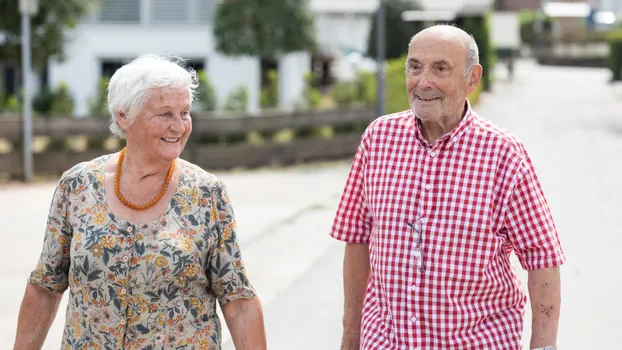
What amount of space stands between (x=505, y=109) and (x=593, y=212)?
1922cm

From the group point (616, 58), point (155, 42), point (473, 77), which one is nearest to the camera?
point (473, 77)

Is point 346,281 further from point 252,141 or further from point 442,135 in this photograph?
point 252,141

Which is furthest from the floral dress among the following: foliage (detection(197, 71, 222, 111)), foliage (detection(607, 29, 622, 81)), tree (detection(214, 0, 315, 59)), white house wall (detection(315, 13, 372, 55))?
foliage (detection(607, 29, 622, 81))

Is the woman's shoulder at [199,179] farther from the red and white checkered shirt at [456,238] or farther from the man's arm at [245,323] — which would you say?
the red and white checkered shirt at [456,238]

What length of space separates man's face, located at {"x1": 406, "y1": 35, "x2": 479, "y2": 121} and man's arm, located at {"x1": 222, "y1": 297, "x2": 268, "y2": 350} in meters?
0.78

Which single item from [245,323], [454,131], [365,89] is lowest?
[365,89]

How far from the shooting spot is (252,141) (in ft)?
64.1

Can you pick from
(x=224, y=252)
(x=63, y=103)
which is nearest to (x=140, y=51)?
(x=63, y=103)

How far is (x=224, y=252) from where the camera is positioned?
3502 mm

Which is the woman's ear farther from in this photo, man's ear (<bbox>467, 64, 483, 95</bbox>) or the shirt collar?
man's ear (<bbox>467, 64, 483, 95</bbox>)

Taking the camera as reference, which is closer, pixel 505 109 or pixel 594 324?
pixel 594 324

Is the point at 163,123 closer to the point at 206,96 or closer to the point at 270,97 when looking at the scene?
the point at 206,96

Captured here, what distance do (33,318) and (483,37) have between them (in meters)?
36.3

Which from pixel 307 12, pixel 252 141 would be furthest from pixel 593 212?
pixel 307 12
